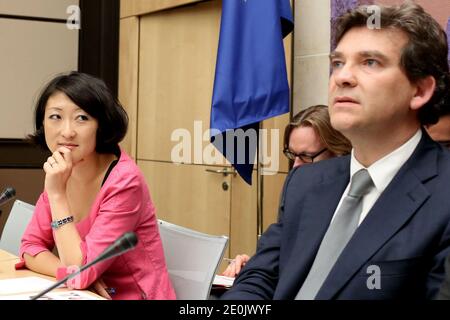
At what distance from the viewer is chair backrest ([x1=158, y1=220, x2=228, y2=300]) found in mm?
2006

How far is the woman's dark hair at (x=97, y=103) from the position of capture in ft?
6.97

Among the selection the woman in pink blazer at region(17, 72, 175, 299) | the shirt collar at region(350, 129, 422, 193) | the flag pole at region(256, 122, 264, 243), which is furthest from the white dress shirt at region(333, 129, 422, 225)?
the flag pole at region(256, 122, 264, 243)

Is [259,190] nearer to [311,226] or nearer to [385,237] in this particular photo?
[311,226]

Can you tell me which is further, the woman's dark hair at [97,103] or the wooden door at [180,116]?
the wooden door at [180,116]

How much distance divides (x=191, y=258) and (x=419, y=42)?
1001 mm

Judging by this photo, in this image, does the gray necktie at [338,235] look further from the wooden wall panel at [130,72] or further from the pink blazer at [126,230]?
the wooden wall panel at [130,72]

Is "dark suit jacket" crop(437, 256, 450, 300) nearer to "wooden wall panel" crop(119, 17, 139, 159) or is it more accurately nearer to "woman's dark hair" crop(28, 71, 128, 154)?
"woman's dark hair" crop(28, 71, 128, 154)

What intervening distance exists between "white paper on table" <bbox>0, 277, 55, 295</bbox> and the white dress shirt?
36.6 inches

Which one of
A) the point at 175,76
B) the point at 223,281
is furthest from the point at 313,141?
the point at 175,76

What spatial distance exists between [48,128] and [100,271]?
532mm

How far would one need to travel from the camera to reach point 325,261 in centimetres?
146

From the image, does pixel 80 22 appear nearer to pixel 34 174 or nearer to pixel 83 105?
pixel 34 174

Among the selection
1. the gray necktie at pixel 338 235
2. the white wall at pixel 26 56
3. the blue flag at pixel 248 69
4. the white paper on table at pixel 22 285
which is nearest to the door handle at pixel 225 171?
the blue flag at pixel 248 69

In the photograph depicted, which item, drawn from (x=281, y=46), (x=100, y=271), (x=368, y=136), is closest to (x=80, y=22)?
(x=281, y=46)
